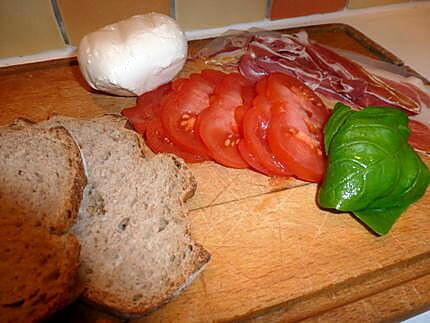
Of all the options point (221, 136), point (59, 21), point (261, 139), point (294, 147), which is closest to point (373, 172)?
point (294, 147)

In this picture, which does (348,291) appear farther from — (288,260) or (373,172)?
(373,172)

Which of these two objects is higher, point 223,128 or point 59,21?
point 59,21

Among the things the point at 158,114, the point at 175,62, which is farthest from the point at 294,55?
the point at 158,114

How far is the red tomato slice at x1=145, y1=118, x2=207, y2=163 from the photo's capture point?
1.55 m

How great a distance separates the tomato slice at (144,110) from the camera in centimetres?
163

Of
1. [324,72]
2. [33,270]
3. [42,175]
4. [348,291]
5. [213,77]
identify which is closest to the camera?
[33,270]

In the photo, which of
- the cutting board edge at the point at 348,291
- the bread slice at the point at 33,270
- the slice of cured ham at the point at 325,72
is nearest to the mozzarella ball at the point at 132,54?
the slice of cured ham at the point at 325,72

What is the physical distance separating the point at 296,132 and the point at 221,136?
0.87 feet

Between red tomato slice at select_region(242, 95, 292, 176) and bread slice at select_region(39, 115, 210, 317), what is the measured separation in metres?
0.25

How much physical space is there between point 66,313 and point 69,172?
16.5 inches

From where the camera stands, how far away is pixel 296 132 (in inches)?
57.7

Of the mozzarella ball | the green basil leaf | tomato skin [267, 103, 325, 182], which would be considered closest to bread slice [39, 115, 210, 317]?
the mozzarella ball

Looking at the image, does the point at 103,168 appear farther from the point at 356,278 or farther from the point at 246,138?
the point at 356,278

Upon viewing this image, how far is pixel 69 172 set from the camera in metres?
1.31
